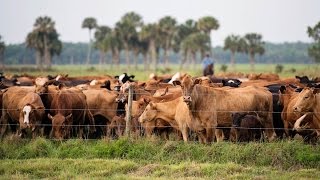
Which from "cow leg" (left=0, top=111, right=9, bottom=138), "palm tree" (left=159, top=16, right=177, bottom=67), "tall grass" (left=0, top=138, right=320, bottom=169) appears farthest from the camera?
"palm tree" (left=159, top=16, right=177, bottom=67)

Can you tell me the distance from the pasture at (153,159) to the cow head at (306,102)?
1.01 metres

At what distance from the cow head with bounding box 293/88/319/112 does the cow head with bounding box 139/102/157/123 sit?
376 cm

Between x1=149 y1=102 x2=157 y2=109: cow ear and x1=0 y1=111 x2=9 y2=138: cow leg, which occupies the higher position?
x1=149 y1=102 x2=157 y2=109: cow ear

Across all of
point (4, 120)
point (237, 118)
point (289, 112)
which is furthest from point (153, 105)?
point (4, 120)

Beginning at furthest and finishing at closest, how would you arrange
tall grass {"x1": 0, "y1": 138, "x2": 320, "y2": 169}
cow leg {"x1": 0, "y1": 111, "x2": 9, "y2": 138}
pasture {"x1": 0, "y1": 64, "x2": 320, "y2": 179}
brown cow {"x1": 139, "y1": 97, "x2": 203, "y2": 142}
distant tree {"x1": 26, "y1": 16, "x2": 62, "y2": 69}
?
distant tree {"x1": 26, "y1": 16, "x2": 62, "y2": 69} < cow leg {"x1": 0, "y1": 111, "x2": 9, "y2": 138} < brown cow {"x1": 139, "y1": 97, "x2": 203, "y2": 142} < tall grass {"x1": 0, "y1": 138, "x2": 320, "y2": 169} < pasture {"x1": 0, "y1": 64, "x2": 320, "y2": 179}

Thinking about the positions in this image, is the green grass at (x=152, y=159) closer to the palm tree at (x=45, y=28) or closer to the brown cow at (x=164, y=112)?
the brown cow at (x=164, y=112)

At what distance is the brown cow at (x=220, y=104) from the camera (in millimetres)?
12297

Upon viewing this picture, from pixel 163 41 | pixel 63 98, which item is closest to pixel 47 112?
pixel 63 98

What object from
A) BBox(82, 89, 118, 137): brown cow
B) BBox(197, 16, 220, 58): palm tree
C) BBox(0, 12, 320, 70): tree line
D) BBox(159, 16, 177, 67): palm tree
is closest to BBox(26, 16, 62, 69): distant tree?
BBox(0, 12, 320, 70): tree line

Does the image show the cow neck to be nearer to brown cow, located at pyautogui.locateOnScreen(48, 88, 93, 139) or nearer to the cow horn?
brown cow, located at pyautogui.locateOnScreen(48, 88, 93, 139)

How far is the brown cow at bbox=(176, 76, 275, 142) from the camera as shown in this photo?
40.3ft

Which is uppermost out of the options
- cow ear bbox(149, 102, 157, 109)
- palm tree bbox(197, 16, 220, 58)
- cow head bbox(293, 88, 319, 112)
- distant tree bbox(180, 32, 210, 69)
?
palm tree bbox(197, 16, 220, 58)

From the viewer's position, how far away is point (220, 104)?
41.8ft

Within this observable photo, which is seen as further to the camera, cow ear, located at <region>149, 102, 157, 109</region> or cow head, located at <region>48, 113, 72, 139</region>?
cow ear, located at <region>149, 102, 157, 109</region>
